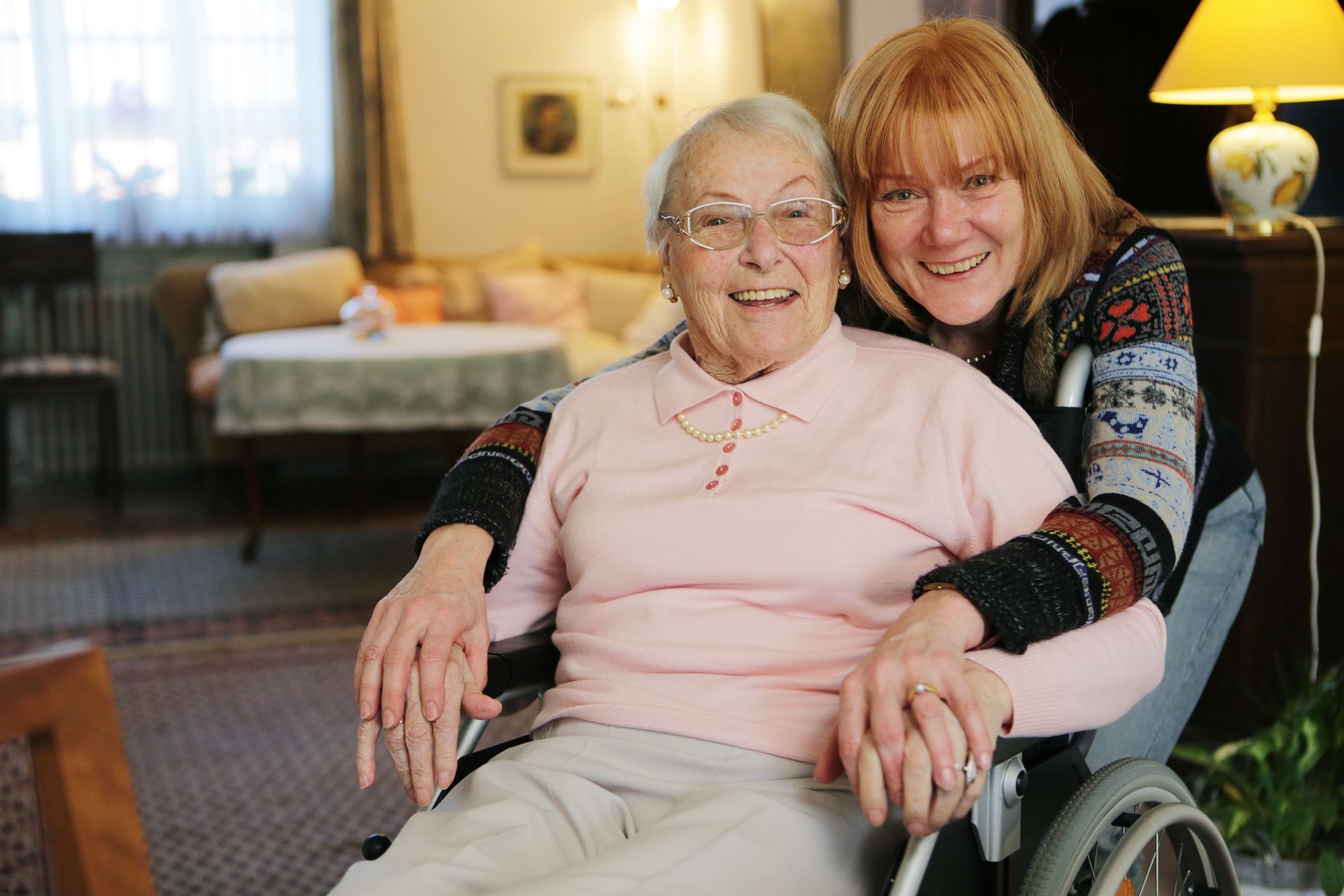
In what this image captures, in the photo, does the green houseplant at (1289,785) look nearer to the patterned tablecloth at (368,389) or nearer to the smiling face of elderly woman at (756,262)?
the smiling face of elderly woman at (756,262)

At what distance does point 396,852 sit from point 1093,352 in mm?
893

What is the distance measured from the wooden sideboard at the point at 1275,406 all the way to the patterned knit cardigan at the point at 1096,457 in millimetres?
980

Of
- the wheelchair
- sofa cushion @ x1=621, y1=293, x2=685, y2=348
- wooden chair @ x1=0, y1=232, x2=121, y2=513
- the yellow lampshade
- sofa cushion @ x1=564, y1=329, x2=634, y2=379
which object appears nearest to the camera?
the wheelchair

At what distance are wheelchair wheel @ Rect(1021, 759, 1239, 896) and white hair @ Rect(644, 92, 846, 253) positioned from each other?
0.68 metres

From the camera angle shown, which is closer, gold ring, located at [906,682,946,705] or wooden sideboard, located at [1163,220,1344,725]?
gold ring, located at [906,682,946,705]

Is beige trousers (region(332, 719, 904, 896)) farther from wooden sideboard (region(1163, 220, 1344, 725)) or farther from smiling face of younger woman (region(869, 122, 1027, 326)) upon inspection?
wooden sideboard (region(1163, 220, 1344, 725))

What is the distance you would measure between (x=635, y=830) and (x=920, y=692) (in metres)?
0.34

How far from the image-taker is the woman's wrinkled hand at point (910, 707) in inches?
39.8

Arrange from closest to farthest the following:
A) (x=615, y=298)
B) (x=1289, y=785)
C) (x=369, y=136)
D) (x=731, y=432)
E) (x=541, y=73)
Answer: (x=731, y=432), (x=1289, y=785), (x=615, y=298), (x=369, y=136), (x=541, y=73)

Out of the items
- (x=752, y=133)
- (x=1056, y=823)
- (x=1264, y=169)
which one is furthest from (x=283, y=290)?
(x=1056, y=823)

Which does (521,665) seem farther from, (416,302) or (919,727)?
(416,302)

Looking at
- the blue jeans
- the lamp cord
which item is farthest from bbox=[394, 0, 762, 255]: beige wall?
the blue jeans

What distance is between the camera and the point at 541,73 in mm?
6465

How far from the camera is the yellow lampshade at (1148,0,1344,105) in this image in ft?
7.52
